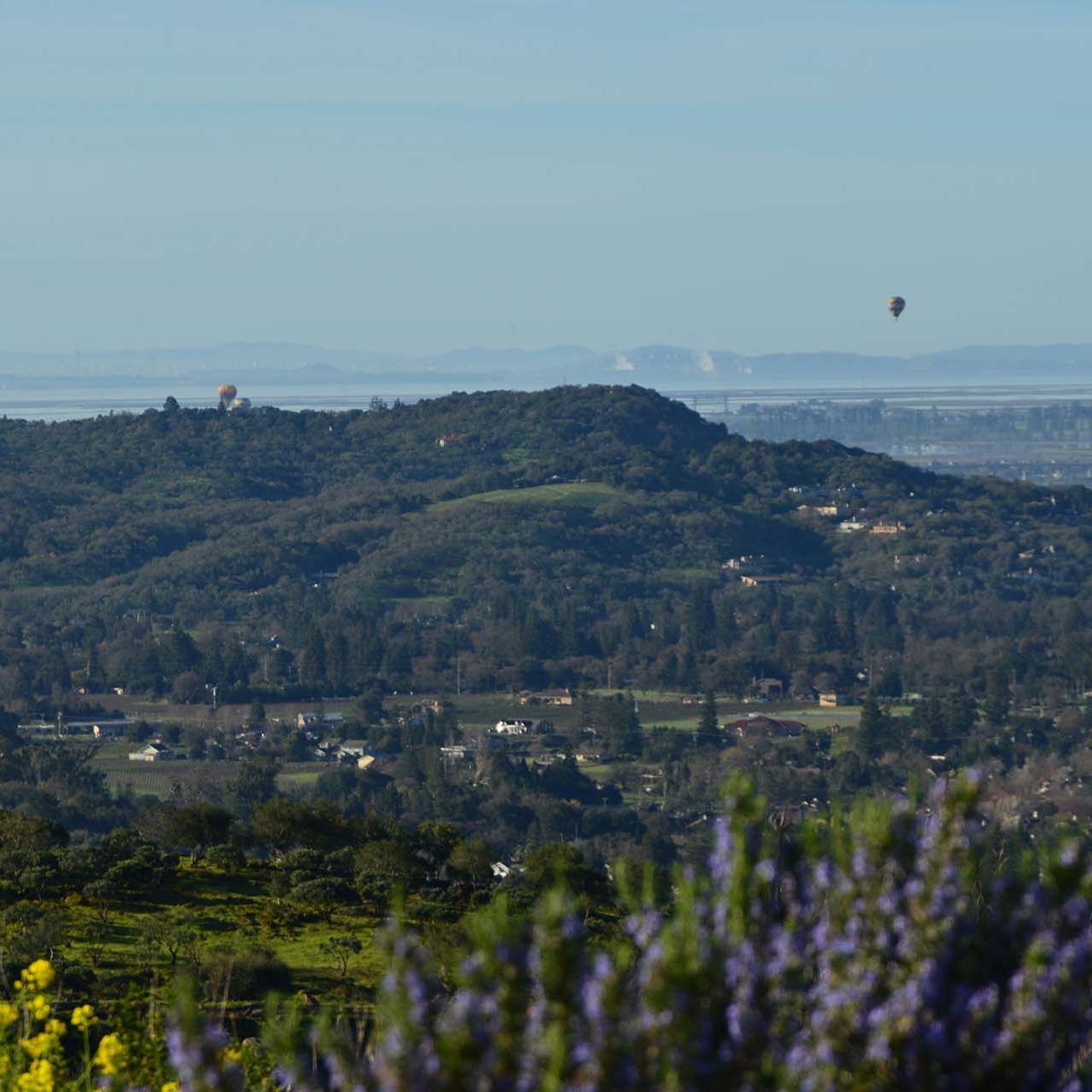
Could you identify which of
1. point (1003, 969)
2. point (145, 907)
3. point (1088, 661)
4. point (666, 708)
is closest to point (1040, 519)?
point (1088, 661)

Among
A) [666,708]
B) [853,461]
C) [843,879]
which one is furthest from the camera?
[853,461]


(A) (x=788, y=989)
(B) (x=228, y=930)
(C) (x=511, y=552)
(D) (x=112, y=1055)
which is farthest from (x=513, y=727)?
(A) (x=788, y=989)

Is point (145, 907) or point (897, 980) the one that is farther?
point (145, 907)

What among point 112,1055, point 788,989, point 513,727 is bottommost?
point 513,727

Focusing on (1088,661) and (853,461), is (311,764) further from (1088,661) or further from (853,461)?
(853,461)

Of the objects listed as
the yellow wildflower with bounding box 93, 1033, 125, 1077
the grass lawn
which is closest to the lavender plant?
the yellow wildflower with bounding box 93, 1033, 125, 1077

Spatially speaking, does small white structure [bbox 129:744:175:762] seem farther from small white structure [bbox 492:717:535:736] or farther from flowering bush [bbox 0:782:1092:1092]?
flowering bush [bbox 0:782:1092:1092]

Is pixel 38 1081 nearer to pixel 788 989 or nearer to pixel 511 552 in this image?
pixel 788 989
